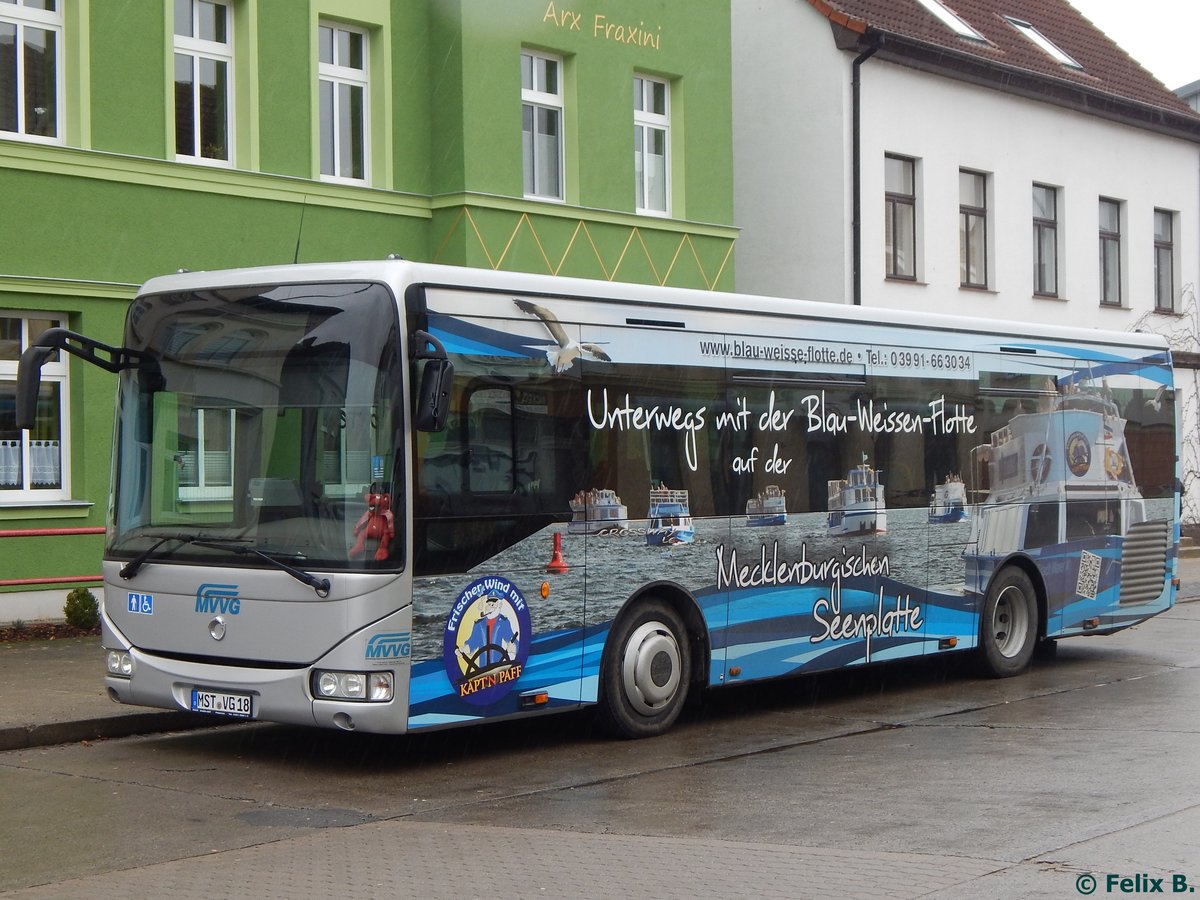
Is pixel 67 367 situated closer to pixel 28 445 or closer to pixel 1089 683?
pixel 28 445

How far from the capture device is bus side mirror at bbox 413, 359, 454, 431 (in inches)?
356

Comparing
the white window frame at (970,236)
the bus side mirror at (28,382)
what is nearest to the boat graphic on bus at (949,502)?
the bus side mirror at (28,382)

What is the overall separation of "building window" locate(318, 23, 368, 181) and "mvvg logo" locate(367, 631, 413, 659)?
35.3ft

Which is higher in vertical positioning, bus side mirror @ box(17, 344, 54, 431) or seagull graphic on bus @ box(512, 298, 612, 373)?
seagull graphic on bus @ box(512, 298, 612, 373)

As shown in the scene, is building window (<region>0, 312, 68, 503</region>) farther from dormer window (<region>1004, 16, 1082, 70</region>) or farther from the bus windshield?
dormer window (<region>1004, 16, 1082, 70</region>)

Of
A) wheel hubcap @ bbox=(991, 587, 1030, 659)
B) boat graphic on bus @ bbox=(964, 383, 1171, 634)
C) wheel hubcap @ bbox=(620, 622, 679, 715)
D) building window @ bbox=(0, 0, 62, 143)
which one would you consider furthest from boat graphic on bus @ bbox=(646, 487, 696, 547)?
building window @ bbox=(0, 0, 62, 143)

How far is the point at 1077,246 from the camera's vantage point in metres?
30.3

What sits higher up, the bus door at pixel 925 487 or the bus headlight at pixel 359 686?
the bus door at pixel 925 487

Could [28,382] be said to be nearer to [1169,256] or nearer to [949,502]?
[949,502]

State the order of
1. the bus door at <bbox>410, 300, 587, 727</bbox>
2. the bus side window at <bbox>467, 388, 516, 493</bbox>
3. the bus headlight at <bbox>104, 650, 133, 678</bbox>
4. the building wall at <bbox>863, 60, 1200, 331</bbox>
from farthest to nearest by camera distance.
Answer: the building wall at <bbox>863, 60, 1200, 331</bbox> → the bus headlight at <bbox>104, 650, 133, 678</bbox> → the bus side window at <bbox>467, 388, 516, 493</bbox> → the bus door at <bbox>410, 300, 587, 727</bbox>

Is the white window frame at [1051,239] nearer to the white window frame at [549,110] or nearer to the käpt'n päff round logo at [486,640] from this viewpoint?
the white window frame at [549,110]

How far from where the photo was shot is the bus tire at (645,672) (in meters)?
10.8

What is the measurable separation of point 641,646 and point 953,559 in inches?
148
